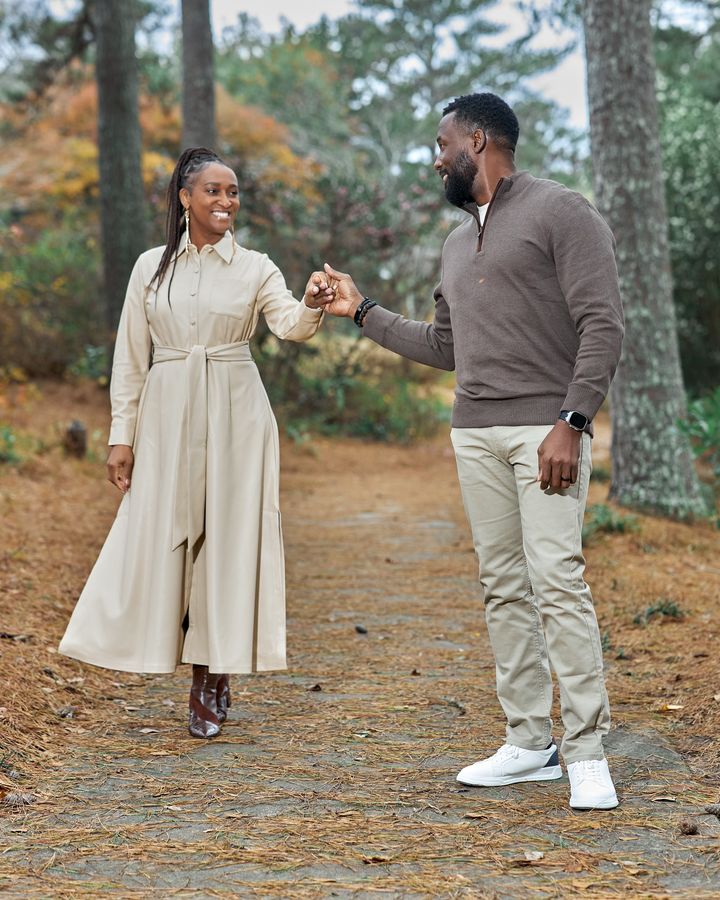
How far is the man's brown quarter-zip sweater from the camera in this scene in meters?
3.33

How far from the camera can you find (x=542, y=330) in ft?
11.5

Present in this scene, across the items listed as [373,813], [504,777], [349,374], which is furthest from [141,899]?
[349,374]

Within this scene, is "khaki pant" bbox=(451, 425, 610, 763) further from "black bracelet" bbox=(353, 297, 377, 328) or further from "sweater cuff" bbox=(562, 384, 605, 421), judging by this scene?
"black bracelet" bbox=(353, 297, 377, 328)

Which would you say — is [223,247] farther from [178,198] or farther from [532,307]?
[532,307]

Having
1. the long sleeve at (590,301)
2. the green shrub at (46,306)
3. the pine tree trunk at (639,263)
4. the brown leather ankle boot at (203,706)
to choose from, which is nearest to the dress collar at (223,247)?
the long sleeve at (590,301)

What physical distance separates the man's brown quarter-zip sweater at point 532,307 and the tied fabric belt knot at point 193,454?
3.52 feet

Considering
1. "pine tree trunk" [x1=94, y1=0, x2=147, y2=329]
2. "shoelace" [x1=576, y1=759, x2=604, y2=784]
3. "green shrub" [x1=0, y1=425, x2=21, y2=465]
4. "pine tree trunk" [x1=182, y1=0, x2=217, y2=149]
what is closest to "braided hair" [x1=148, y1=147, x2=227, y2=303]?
"shoelace" [x1=576, y1=759, x2=604, y2=784]

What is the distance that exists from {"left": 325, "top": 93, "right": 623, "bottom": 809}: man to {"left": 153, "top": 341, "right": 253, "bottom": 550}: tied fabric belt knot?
104 cm

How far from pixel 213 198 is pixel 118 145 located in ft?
31.0

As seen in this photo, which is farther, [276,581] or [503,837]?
[276,581]

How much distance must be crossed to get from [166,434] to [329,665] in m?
1.57

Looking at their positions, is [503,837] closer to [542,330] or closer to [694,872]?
[694,872]

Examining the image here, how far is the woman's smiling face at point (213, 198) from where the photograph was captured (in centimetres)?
425

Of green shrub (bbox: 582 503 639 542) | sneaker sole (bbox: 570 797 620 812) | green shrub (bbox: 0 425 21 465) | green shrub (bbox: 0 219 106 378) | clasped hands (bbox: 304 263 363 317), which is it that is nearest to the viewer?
sneaker sole (bbox: 570 797 620 812)
